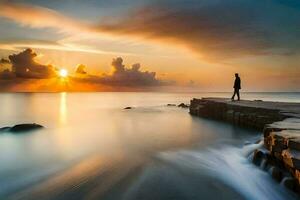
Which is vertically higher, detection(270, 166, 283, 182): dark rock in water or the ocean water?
detection(270, 166, 283, 182): dark rock in water

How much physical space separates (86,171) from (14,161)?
13.0 feet

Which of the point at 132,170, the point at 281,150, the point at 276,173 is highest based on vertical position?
the point at 281,150

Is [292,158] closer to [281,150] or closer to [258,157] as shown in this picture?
[281,150]

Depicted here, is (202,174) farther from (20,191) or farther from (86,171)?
(20,191)

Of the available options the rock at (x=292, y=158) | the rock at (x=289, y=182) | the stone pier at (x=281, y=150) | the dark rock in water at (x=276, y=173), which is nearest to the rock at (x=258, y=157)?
the stone pier at (x=281, y=150)

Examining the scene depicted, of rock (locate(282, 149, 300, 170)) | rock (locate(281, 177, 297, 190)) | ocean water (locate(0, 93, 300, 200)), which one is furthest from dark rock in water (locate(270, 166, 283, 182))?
rock (locate(282, 149, 300, 170))

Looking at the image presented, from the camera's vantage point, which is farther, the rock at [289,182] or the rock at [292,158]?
the rock at [289,182]

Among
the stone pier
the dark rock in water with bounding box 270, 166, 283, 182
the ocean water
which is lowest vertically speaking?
the ocean water

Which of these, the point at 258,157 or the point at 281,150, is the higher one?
the point at 281,150

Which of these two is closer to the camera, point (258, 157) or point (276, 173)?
point (276, 173)

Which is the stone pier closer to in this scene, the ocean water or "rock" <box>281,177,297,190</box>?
"rock" <box>281,177,297,190</box>

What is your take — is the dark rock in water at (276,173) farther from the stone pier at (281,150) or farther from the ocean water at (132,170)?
the ocean water at (132,170)

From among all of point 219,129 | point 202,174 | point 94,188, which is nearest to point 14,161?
point 94,188

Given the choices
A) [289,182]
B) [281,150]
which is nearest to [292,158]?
[289,182]
